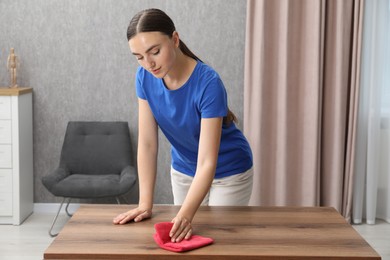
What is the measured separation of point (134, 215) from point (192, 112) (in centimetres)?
40

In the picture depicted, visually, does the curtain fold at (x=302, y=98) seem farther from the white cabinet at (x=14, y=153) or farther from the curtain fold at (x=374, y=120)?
the white cabinet at (x=14, y=153)

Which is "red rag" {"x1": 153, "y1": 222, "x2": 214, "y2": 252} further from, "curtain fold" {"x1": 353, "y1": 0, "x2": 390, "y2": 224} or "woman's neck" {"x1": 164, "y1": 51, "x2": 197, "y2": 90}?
"curtain fold" {"x1": 353, "y1": 0, "x2": 390, "y2": 224}

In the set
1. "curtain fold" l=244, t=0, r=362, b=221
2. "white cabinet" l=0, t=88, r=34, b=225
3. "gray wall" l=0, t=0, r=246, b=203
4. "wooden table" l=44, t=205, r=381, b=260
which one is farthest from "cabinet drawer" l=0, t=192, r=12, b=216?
"wooden table" l=44, t=205, r=381, b=260

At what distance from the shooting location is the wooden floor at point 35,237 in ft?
12.0

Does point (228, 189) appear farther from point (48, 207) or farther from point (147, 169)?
point (48, 207)

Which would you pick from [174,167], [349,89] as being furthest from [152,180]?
[349,89]

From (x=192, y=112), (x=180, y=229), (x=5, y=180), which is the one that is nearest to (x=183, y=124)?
(x=192, y=112)

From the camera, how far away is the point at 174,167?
2.53 m

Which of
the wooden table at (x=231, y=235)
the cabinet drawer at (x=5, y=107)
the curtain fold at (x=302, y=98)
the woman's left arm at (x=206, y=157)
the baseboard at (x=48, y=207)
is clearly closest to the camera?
the wooden table at (x=231, y=235)

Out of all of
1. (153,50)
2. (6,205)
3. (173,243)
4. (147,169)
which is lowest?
(6,205)

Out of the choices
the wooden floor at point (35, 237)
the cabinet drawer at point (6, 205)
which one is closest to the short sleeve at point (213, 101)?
the wooden floor at point (35, 237)

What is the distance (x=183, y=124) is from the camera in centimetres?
219

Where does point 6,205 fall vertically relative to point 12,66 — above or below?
below

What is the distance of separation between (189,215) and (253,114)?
8.18 feet
